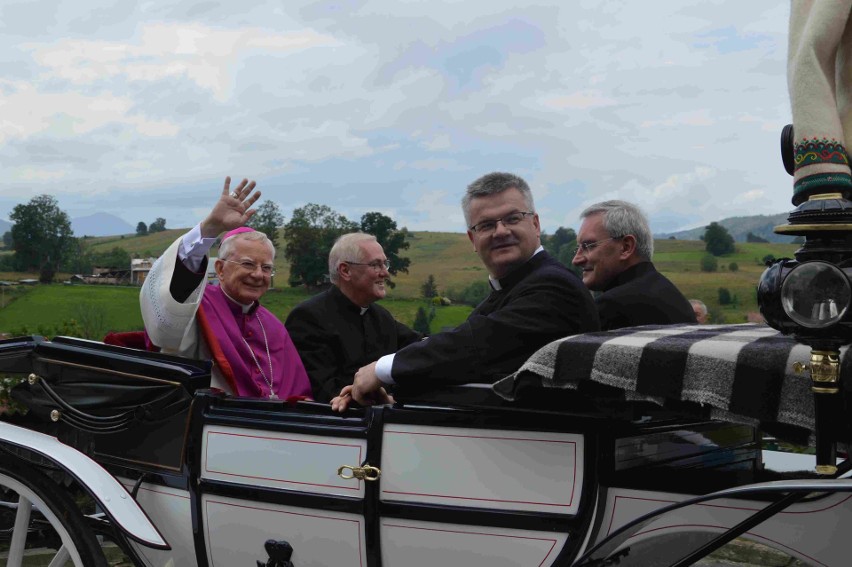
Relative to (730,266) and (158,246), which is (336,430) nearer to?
(158,246)

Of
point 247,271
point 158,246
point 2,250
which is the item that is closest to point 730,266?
point 158,246

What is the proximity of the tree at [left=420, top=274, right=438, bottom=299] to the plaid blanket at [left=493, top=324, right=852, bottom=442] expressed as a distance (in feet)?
34.9

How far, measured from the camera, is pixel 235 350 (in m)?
3.60

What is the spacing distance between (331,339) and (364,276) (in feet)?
1.19

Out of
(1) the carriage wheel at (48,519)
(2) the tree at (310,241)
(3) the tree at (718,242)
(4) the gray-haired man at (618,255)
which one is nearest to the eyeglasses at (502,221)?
(4) the gray-haired man at (618,255)

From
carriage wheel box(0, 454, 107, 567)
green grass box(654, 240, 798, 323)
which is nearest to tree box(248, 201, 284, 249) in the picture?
carriage wheel box(0, 454, 107, 567)

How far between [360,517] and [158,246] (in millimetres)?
17308

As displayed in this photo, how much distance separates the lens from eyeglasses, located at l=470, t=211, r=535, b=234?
2984mm

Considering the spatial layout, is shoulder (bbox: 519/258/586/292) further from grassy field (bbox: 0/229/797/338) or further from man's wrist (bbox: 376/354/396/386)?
grassy field (bbox: 0/229/797/338)

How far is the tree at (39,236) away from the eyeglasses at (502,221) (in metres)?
11.9

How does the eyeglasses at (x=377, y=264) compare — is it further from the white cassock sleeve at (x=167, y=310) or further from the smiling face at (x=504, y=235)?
the smiling face at (x=504, y=235)

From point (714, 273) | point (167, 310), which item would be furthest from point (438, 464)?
point (714, 273)

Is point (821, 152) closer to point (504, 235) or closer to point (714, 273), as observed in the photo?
point (504, 235)

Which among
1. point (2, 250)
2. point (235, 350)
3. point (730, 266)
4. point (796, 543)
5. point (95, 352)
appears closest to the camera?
point (796, 543)
